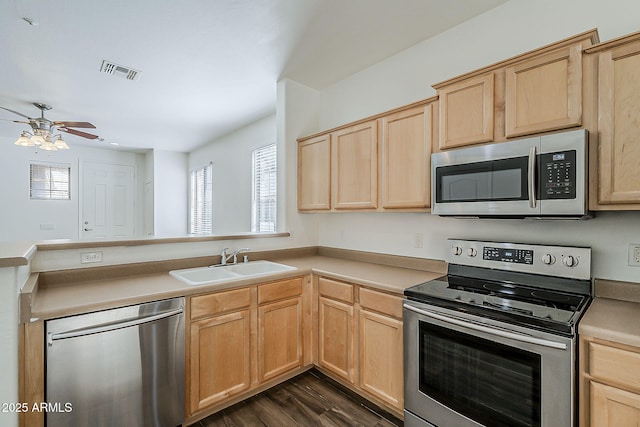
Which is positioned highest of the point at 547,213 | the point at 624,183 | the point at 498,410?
the point at 624,183

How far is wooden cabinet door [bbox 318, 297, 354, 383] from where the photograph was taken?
2240 mm

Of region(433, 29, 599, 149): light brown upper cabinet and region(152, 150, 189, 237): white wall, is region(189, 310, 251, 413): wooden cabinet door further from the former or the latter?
region(152, 150, 189, 237): white wall

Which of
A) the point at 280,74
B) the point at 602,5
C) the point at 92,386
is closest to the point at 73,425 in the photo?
the point at 92,386

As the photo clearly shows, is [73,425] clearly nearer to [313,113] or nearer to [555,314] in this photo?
[555,314]

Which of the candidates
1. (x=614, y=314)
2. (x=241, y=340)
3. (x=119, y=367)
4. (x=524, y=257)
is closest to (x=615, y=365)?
(x=614, y=314)

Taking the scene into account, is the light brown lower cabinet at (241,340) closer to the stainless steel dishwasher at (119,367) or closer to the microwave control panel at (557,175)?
the stainless steel dishwasher at (119,367)

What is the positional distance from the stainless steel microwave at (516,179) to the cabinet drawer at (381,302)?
2.15 feet

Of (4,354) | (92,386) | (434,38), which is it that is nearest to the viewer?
(4,354)

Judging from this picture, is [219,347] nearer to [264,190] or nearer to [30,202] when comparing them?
[264,190]

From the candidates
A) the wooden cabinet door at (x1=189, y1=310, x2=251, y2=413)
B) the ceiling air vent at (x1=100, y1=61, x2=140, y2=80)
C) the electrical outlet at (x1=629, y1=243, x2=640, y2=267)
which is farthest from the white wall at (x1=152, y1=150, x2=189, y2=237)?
the electrical outlet at (x1=629, y1=243, x2=640, y2=267)

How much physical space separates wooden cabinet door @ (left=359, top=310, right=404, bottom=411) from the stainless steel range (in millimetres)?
132

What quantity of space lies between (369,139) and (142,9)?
1903 mm

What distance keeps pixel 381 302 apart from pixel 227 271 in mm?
1316

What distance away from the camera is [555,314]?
1.33 meters
